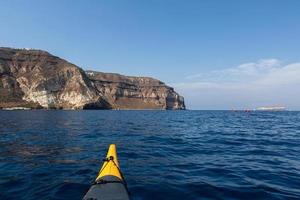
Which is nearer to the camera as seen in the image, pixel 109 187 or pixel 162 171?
pixel 109 187

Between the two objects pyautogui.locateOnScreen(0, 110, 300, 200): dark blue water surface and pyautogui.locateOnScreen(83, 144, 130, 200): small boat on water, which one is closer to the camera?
pyautogui.locateOnScreen(83, 144, 130, 200): small boat on water

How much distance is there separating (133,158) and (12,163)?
682cm

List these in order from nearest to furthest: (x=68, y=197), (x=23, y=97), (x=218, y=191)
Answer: (x=68, y=197), (x=218, y=191), (x=23, y=97)

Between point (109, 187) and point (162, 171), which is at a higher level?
point (109, 187)

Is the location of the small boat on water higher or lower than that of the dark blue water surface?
higher

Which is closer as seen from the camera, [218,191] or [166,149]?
[218,191]

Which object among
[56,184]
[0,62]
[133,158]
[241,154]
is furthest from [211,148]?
[0,62]

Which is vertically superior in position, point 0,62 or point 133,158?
point 0,62

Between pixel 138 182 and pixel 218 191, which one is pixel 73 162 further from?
pixel 218 191

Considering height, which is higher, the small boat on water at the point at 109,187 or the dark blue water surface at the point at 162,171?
the small boat on water at the point at 109,187

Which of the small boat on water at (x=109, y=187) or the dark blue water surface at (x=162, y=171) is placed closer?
the small boat on water at (x=109, y=187)

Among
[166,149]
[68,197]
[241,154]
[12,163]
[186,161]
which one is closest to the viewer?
[68,197]

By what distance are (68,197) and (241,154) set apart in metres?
12.6

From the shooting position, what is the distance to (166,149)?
768 inches
